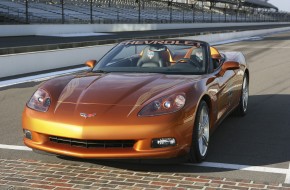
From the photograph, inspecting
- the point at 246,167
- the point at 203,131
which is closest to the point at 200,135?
the point at 203,131

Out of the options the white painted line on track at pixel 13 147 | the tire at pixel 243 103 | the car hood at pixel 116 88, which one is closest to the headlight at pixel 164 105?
the car hood at pixel 116 88

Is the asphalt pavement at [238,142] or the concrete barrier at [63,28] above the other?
the concrete barrier at [63,28]

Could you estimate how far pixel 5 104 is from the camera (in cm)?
845

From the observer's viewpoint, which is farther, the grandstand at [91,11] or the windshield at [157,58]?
the grandstand at [91,11]

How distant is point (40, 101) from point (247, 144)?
2.62 m

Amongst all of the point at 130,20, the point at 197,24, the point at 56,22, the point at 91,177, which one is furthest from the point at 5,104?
the point at 197,24

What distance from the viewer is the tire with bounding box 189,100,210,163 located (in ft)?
15.0

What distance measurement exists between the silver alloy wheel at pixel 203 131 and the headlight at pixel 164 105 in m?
0.42

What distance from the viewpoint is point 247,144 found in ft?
18.6

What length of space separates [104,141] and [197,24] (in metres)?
67.5

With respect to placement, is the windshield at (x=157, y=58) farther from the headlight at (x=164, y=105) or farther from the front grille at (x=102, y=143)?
the front grille at (x=102, y=143)

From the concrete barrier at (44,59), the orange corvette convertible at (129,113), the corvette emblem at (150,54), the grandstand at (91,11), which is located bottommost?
the concrete barrier at (44,59)

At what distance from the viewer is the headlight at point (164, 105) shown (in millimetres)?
4328

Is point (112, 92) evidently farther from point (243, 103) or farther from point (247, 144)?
point (243, 103)
